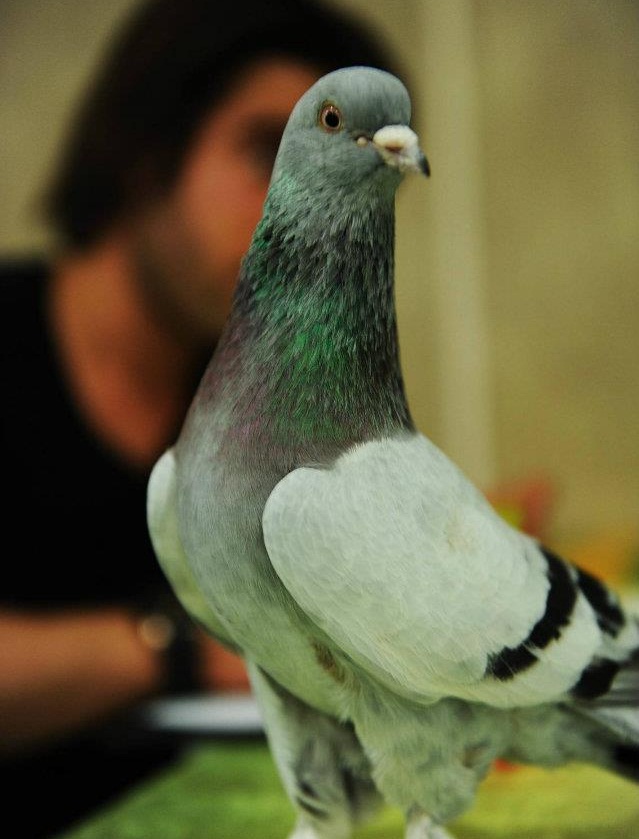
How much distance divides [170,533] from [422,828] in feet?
1.39

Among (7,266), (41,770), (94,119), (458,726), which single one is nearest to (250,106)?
(94,119)

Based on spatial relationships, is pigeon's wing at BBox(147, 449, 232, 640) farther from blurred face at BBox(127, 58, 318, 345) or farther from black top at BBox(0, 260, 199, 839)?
black top at BBox(0, 260, 199, 839)

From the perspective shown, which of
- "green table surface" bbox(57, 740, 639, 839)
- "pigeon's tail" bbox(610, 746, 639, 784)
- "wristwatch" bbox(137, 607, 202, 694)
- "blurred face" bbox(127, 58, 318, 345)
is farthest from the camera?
"wristwatch" bbox(137, 607, 202, 694)

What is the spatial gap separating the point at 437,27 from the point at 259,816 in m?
1.87

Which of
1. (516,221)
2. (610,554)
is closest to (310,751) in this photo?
(610,554)

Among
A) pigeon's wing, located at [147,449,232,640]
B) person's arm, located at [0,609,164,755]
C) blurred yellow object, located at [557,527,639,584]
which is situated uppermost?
pigeon's wing, located at [147,449,232,640]

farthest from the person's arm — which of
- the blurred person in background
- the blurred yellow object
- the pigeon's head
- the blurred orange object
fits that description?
the pigeon's head

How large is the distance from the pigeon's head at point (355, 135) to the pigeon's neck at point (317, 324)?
2 centimetres

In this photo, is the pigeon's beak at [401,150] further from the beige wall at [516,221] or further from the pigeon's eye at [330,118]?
the beige wall at [516,221]

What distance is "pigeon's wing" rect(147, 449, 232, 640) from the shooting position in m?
1.00

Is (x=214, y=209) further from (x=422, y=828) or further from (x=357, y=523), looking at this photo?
(x=422, y=828)

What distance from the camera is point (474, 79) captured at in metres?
2.38

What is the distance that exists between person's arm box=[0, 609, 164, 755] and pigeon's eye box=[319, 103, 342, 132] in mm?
1508

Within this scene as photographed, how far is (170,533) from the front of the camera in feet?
3.35
